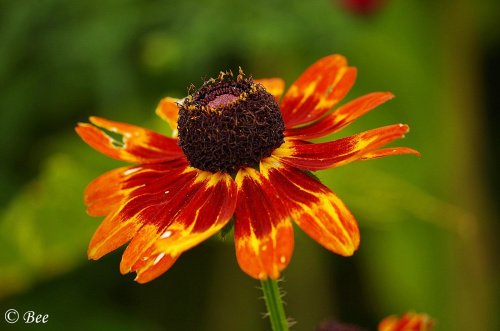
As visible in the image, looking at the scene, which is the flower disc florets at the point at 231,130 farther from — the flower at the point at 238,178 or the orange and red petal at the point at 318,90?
the orange and red petal at the point at 318,90

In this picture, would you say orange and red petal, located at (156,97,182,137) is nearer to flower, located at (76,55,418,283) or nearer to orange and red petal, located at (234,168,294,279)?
flower, located at (76,55,418,283)

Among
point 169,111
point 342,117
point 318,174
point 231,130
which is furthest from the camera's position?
point 318,174

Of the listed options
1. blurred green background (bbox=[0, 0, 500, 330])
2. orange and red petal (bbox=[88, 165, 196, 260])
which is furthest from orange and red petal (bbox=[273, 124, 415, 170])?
blurred green background (bbox=[0, 0, 500, 330])

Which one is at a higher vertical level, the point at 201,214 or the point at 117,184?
the point at 117,184

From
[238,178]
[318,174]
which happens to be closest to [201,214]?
[238,178]

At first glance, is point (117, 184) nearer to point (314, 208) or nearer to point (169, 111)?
point (169, 111)

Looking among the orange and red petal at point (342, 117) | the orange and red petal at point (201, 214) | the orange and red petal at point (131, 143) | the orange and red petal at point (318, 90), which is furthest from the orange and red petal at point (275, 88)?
the orange and red petal at point (201, 214)

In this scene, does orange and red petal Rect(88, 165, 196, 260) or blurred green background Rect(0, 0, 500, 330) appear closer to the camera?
orange and red petal Rect(88, 165, 196, 260)
